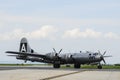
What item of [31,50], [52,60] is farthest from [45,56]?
[31,50]

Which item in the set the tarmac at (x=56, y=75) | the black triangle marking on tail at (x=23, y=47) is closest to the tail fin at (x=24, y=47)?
the black triangle marking on tail at (x=23, y=47)

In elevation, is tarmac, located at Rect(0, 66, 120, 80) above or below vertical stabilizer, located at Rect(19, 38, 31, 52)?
below

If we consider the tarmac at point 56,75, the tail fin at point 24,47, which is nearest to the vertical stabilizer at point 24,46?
the tail fin at point 24,47

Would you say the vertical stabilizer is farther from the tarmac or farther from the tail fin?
the tarmac

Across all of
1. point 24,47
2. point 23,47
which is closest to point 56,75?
point 24,47

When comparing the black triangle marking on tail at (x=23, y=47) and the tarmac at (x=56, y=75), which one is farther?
the black triangle marking on tail at (x=23, y=47)

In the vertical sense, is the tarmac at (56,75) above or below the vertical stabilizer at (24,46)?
below

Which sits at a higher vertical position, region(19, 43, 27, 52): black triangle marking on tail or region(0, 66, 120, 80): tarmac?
region(19, 43, 27, 52): black triangle marking on tail

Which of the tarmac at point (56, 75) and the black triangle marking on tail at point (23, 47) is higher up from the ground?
the black triangle marking on tail at point (23, 47)

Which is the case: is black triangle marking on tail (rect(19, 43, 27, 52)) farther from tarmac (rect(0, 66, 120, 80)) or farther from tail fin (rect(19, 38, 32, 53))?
tarmac (rect(0, 66, 120, 80))

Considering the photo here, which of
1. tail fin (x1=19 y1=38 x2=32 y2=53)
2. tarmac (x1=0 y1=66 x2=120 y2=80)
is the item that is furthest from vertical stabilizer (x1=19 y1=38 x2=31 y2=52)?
tarmac (x1=0 y1=66 x2=120 y2=80)

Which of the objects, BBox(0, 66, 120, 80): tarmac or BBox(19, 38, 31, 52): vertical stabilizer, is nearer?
BBox(0, 66, 120, 80): tarmac

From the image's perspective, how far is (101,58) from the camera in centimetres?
6662

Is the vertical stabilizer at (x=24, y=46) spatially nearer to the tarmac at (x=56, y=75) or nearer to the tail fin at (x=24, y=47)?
the tail fin at (x=24, y=47)
